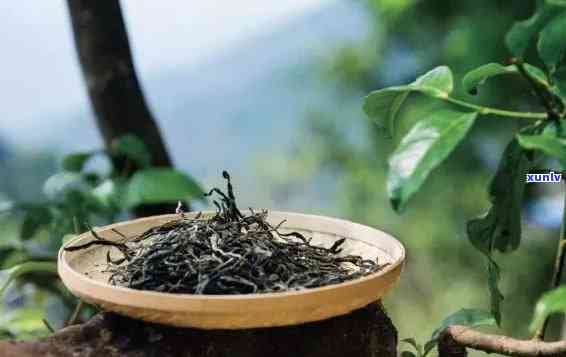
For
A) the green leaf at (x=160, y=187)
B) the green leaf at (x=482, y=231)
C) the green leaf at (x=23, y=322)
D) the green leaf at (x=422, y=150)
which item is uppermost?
the green leaf at (x=422, y=150)

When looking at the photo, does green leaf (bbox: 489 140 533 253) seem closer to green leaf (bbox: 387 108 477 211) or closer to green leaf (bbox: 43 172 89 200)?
green leaf (bbox: 387 108 477 211)

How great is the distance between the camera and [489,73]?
1.82ft

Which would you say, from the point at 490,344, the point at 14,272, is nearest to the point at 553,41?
the point at 490,344

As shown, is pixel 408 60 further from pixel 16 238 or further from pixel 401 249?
pixel 401 249

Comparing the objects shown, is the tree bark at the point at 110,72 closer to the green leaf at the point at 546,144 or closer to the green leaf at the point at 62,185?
the green leaf at the point at 62,185

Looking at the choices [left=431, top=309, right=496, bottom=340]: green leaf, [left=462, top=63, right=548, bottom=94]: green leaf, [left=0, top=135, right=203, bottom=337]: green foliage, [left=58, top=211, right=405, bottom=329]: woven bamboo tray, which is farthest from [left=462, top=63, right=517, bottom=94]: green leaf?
[left=0, top=135, right=203, bottom=337]: green foliage

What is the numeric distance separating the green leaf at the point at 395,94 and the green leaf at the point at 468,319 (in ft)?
0.72

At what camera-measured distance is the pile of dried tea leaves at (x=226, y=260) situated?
0.55 metres

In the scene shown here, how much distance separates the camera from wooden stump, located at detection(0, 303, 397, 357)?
1.75 feet

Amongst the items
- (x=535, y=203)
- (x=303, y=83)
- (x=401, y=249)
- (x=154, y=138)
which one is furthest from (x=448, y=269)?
(x=401, y=249)

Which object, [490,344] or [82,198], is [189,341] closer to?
[490,344]

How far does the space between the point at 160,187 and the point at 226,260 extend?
1.53 feet

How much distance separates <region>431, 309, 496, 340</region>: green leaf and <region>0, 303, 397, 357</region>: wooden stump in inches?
6.9

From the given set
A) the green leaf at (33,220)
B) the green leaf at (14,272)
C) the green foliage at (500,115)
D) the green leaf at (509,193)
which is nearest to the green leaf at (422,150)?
the green foliage at (500,115)
